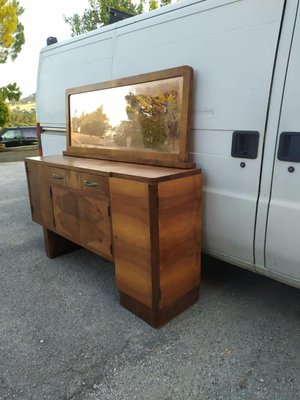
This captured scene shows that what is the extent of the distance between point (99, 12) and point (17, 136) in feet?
19.5

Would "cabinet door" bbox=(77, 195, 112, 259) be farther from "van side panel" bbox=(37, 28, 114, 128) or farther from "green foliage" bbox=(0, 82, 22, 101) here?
"green foliage" bbox=(0, 82, 22, 101)

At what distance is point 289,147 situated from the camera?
5.12 ft

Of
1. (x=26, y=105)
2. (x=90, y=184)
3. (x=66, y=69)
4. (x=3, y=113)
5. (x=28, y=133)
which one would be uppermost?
(x=26, y=105)

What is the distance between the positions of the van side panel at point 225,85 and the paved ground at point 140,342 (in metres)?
0.47

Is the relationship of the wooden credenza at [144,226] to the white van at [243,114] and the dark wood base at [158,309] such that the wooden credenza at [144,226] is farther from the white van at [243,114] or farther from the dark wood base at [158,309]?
the white van at [243,114]

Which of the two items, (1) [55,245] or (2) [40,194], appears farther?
(1) [55,245]

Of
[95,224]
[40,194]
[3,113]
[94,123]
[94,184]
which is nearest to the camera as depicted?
[94,184]

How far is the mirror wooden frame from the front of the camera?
75.3 inches

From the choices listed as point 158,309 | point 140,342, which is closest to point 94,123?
point 158,309

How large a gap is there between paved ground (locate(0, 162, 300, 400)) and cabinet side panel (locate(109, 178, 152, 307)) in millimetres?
246

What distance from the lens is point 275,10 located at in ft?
5.05

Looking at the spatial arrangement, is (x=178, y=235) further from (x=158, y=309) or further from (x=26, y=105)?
(x=26, y=105)

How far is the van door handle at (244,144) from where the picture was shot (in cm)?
169

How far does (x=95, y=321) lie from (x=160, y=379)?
64cm
